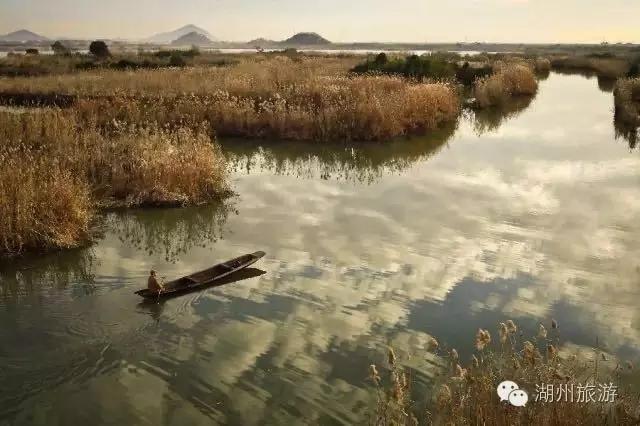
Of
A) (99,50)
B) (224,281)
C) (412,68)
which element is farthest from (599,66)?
(224,281)

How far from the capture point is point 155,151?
12.8 metres

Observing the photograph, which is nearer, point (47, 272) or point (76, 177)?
point (47, 272)

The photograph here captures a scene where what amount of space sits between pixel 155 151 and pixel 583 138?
1720 centimetres

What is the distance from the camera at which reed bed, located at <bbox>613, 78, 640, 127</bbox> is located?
24.8 metres

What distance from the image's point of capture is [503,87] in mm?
31922

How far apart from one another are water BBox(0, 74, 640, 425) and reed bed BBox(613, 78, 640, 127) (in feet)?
36.8

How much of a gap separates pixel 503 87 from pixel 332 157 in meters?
18.2

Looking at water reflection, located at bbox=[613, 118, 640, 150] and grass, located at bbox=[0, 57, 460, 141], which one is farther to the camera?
water reflection, located at bbox=[613, 118, 640, 150]

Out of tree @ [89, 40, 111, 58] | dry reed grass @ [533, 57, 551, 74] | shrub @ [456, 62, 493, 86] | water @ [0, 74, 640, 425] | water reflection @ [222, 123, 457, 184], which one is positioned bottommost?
water @ [0, 74, 640, 425]

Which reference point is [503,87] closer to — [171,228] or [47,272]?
[171,228]

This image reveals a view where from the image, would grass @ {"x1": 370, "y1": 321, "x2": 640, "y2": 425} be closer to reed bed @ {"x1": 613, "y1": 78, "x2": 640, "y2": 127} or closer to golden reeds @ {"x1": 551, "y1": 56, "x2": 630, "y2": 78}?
reed bed @ {"x1": 613, "y1": 78, "x2": 640, "y2": 127}

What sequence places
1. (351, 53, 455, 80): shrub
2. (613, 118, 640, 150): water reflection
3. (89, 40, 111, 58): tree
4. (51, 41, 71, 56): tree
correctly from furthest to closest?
(51, 41, 71, 56): tree < (89, 40, 111, 58): tree < (351, 53, 455, 80): shrub < (613, 118, 640, 150): water reflection

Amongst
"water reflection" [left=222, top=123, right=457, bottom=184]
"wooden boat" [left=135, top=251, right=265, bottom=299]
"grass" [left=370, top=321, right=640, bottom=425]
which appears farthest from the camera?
"water reflection" [left=222, top=123, right=457, bottom=184]

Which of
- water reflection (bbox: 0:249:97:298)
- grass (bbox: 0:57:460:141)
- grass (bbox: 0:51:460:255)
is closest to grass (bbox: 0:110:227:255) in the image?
grass (bbox: 0:51:460:255)
